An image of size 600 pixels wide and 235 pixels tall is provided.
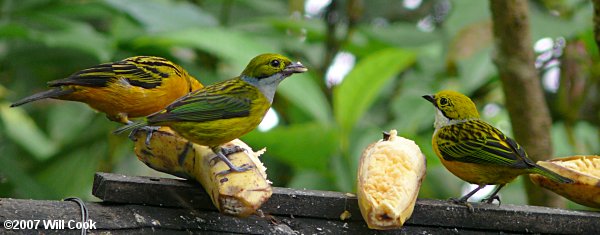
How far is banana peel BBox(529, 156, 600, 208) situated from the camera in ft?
11.7

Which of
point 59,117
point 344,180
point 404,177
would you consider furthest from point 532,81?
point 59,117

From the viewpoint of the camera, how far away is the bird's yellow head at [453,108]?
4.05 m

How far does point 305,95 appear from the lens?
18.1 feet

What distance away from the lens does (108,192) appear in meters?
3.04

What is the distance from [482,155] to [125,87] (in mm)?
1398

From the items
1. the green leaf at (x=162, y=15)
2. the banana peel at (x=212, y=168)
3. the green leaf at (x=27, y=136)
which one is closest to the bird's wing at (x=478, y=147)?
the banana peel at (x=212, y=168)

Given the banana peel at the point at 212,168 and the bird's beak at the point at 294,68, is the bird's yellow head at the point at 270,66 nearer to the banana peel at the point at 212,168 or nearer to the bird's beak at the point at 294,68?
the bird's beak at the point at 294,68

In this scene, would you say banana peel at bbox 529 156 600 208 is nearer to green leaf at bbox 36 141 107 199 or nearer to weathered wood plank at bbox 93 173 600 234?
weathered wood plank at bbox 93 173 600 234

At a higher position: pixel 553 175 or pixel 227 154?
pixel 227 154

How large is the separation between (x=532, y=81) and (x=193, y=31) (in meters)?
1.87

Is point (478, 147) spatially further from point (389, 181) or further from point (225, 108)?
point (225, 108)

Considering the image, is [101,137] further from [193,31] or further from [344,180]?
[344,180]

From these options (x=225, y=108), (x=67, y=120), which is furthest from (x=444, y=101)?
(x=67, y=120)

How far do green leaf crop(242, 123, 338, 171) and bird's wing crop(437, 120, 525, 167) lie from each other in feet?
4.84
